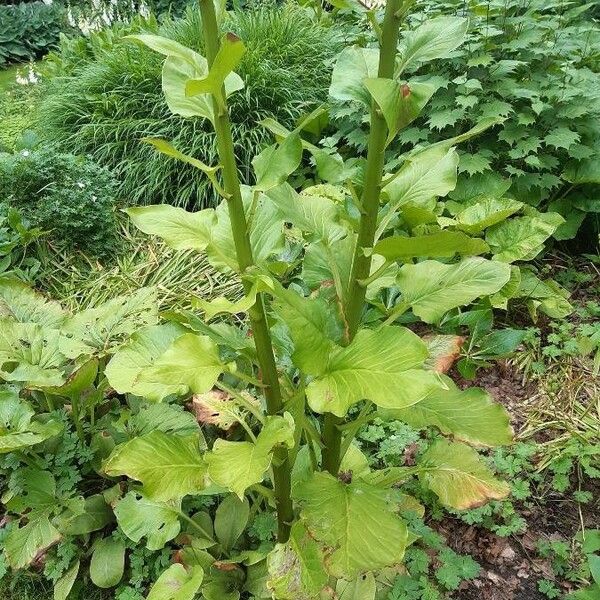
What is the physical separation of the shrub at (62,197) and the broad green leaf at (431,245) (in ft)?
8.06

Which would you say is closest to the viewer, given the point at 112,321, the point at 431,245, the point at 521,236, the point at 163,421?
the point at 431,245

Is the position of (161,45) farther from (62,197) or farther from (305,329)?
(62,197)

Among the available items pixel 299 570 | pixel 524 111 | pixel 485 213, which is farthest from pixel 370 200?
pixel 524 111

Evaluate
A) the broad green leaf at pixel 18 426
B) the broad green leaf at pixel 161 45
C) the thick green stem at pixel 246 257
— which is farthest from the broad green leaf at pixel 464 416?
the broad green leaf at pixel 18 426

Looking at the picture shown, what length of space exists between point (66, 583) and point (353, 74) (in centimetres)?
177

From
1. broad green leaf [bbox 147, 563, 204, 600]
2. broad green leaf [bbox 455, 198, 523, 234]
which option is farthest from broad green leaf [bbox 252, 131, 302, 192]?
broad green leaf [bbox 455, 198, 523, 234]

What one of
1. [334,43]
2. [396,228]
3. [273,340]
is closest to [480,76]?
[396,228]

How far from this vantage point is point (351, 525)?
1.36 meters

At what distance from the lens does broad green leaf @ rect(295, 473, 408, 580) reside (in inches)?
51.2

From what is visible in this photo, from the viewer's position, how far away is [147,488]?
4.50 ft

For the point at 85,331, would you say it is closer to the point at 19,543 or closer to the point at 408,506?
the point at 19,543

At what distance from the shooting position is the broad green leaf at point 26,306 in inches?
Result: 92.7

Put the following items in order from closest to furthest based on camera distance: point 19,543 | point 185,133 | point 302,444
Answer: point 19,543 < point 302,444 < point 185,133

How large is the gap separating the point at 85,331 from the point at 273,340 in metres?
0.91
